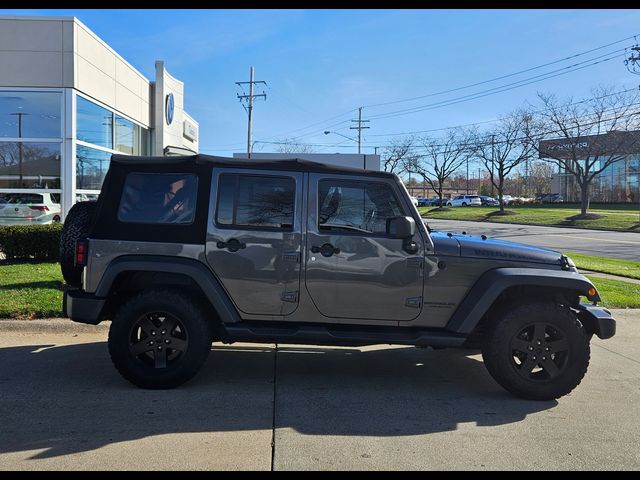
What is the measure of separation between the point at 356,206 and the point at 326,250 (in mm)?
497

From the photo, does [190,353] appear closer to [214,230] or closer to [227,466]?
[214,230]

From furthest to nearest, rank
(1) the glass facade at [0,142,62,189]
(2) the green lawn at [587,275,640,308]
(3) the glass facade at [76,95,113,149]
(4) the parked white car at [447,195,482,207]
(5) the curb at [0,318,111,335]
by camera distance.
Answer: (4) the parked white car at [447,195,482,207] → (3) the glass facade at [76,95,113,149] → (1) the glass facade at [0,142,62,189] → (2) the green lawn at [587,275,640,308] → (5) the curb at [0,318,111,335]

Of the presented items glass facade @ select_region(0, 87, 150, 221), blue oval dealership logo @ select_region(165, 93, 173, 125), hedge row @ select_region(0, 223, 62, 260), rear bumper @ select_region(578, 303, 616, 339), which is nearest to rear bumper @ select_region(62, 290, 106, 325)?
rear bumper @ select_region(578, 303, 616, 339)

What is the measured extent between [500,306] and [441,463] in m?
1.79

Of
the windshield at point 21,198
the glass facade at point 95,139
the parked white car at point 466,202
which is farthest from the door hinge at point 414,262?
the parked white car at point 466,202

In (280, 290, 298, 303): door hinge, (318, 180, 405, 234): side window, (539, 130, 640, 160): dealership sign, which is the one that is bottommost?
(280, 290, 298, 303): door hinge

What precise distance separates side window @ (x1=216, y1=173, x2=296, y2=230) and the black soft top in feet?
0.33

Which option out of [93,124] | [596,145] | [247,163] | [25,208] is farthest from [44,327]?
[596,145]

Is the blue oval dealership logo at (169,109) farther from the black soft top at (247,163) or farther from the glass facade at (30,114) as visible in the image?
the black soft top at (247,163)

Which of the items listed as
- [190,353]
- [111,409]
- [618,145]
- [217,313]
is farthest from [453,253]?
[618,145]

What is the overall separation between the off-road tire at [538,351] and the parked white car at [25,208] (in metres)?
13.7

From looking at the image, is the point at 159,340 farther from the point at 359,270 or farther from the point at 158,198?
the point at 359,270

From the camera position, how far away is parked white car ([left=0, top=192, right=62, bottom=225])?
14711mm

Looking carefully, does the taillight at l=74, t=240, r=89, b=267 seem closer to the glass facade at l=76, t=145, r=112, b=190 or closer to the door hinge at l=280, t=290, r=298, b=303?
the door hinge at l=280, t=290, r=298, b=303
